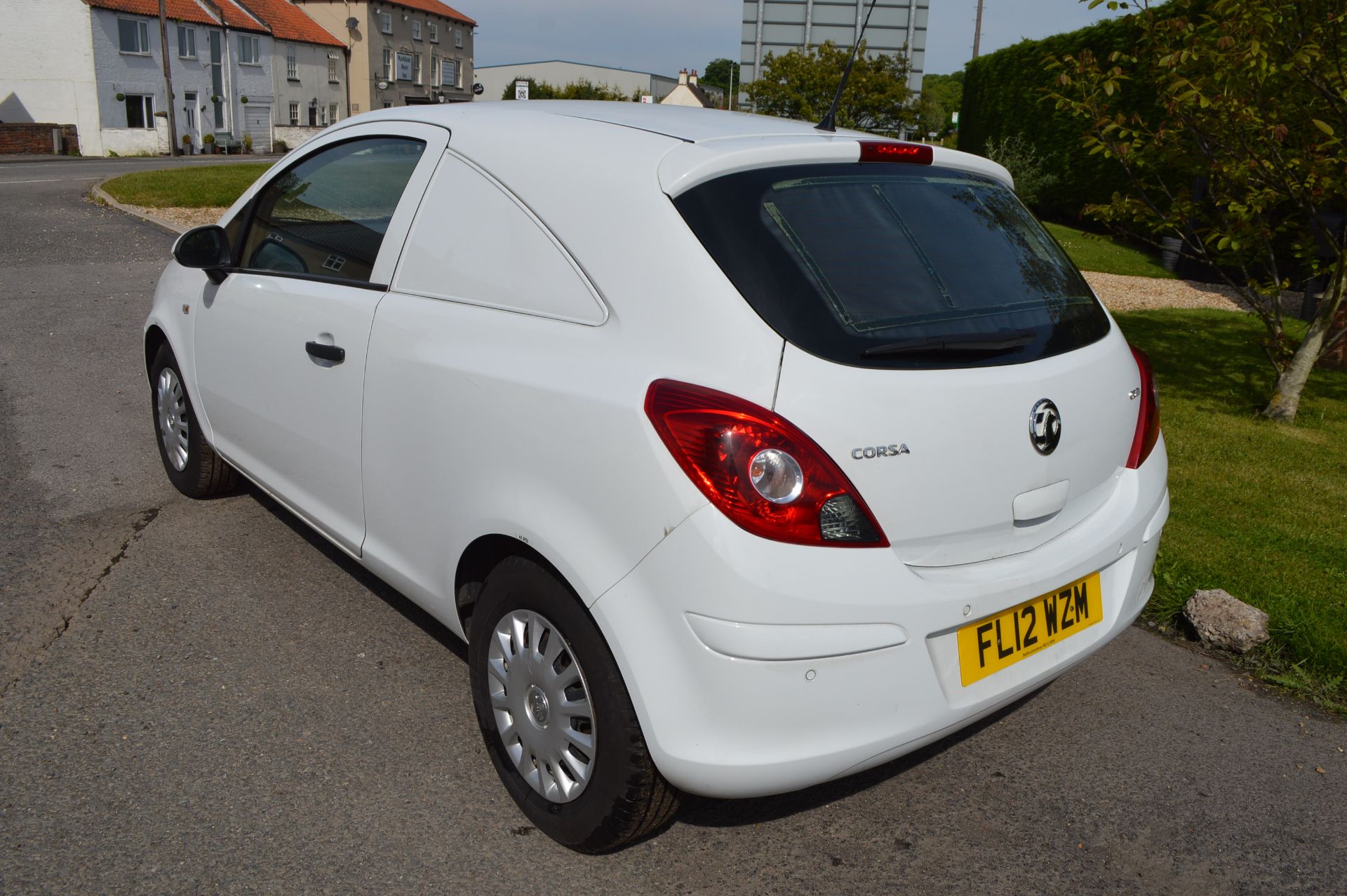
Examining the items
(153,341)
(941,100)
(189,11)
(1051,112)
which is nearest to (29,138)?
(189,11)

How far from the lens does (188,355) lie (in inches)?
176

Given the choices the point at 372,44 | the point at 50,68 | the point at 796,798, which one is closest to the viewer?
the point at 796,798

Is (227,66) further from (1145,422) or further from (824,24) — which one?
(1145,422)

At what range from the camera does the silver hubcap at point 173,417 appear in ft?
15.8

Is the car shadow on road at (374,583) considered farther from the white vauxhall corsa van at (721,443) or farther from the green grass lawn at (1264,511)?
the green grass lawn at (1264,511)

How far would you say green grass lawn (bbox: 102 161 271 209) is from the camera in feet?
56.3

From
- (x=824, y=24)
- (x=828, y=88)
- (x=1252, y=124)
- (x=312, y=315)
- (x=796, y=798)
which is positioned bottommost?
(x=796, y=798)

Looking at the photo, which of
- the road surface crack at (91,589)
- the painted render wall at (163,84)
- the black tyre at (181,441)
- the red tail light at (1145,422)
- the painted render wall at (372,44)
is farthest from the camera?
the painted render wall at (372,44)

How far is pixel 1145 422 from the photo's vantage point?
3.07 metres

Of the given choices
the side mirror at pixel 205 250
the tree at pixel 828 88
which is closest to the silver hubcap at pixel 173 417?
the side mirror at pixel 205 250

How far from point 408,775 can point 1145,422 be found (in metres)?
2.28

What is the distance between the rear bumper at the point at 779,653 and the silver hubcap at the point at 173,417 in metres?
3.20

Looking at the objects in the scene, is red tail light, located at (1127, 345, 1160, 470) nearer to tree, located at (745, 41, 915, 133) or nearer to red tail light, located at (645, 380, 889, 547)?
red tail light, located at (645, 380, 889, 547)

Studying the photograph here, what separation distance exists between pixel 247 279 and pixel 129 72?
Answer: 54.5 meters
